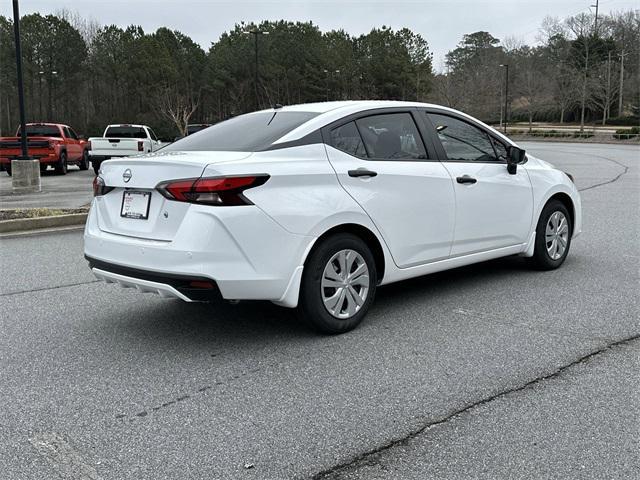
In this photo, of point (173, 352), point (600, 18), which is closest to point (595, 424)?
point (173, 352)

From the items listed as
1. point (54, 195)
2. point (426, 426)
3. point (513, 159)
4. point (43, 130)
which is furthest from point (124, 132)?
point (426, 426)

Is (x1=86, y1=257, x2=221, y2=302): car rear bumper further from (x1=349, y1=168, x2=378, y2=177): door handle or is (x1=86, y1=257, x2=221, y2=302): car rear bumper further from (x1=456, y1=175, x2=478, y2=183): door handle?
(x1=456, y1=175, x2=478, y2=183): door handle

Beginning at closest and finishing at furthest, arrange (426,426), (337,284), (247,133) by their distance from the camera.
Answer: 1. (426,426)
2. (337,284)
3. (247,133)

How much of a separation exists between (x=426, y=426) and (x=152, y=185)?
7.68 feet

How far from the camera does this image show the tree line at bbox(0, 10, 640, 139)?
2522 inches

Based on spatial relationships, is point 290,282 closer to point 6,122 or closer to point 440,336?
point 440,336

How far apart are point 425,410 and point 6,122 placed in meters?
66.8

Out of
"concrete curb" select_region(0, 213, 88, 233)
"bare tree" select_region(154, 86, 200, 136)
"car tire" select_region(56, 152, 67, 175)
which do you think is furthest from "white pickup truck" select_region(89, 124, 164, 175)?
"bare tree" select_region(154, 86, 200, 136)

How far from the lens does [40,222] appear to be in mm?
9930

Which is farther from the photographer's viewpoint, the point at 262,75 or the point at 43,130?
the point at 262,75

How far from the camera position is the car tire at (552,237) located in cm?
649

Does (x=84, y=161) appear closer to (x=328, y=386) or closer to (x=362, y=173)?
(x=362, y=173)

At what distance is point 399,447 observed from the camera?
304cm

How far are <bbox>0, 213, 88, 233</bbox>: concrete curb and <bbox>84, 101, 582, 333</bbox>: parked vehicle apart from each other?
5.44 metres
